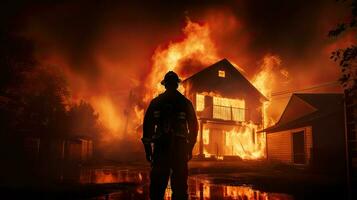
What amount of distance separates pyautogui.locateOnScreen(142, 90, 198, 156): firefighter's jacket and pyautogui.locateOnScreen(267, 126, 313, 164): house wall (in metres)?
17.5

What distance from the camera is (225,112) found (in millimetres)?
33531

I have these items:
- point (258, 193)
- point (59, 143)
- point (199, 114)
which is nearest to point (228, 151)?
point (199, 114)

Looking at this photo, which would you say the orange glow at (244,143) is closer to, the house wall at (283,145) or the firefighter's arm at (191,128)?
the house wall at (283,145)

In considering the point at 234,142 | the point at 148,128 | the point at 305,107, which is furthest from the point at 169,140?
the point at 234,142

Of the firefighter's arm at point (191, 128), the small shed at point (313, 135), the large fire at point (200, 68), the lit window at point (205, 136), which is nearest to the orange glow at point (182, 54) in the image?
the large fire at point (200, 68)

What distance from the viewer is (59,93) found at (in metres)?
38.2

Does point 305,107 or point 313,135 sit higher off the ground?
point 305,107

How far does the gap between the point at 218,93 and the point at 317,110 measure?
1234 cm

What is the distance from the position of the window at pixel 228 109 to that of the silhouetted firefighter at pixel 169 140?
27.6m

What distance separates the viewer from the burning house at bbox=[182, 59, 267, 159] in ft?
106

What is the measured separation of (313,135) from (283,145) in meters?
4.63

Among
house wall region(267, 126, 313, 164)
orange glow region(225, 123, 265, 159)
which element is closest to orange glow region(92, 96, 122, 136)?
orange glow region(225, 123, 265, 159)

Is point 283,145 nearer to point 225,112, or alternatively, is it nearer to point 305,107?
point 305,107

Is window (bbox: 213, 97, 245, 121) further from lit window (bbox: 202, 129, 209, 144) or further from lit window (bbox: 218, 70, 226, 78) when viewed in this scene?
lit window (bbox: 218, 70, 226, 78)
